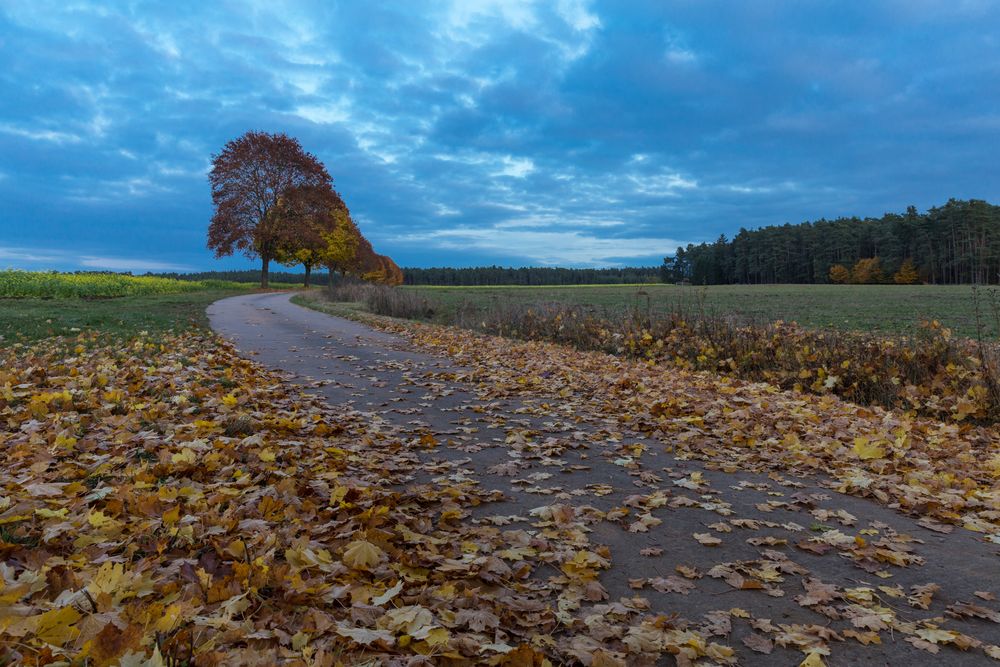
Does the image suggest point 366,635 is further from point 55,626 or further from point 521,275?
point 521,275

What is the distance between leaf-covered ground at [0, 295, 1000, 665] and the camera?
7.91 feet

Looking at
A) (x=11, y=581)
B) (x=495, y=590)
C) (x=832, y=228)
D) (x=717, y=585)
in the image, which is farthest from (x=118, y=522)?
(x=832, y=228)

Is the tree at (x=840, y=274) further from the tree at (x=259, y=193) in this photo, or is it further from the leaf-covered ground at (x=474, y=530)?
the leaf-covered ground at (x=474, y=530)

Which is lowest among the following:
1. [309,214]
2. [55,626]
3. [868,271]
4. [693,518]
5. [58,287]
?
[693,518]

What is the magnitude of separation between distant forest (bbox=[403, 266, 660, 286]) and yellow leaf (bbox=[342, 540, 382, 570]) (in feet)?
365

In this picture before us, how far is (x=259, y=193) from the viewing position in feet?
141

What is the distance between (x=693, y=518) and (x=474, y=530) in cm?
165

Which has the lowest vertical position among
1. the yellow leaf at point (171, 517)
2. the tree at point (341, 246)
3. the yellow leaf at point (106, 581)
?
the yellow leaf at point (171, 517)

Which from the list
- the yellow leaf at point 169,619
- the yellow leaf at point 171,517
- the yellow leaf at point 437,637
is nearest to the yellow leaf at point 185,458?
the yellow leaf at point 171,517

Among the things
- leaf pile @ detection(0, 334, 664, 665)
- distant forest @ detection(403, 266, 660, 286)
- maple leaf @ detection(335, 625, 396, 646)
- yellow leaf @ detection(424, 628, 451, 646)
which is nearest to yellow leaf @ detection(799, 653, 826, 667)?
leaf pile @ detection(0, 334, 664, 665)

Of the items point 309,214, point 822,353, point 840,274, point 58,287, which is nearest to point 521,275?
point 840,274

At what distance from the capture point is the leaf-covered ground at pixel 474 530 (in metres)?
2.41

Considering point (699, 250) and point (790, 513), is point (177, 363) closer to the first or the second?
point (790, 513)

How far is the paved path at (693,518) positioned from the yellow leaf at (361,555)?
1.04 m
